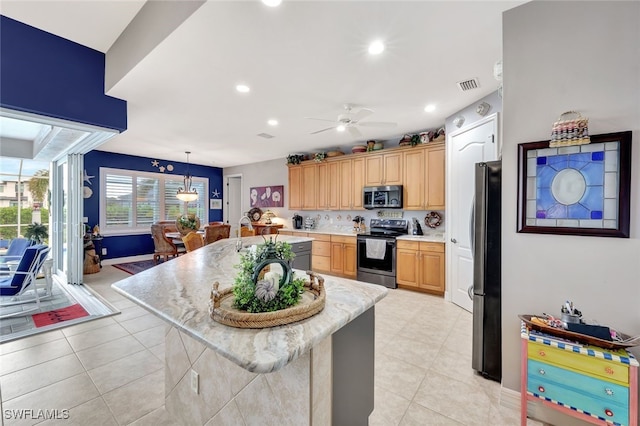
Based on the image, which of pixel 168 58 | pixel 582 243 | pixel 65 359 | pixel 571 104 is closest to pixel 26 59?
pixel 168 58

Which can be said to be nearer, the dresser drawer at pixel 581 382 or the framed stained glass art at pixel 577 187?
the dresser drawer at pixel 581 382

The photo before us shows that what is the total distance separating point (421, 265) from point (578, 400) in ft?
9.00

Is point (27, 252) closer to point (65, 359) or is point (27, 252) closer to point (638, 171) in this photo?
point (65, 359)

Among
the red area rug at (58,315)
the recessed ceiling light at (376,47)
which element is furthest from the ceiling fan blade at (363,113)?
the red area rug at (58,315)

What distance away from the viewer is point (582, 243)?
158 centimetres

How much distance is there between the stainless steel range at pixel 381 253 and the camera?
448 cm

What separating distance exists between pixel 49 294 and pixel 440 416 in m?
5.25

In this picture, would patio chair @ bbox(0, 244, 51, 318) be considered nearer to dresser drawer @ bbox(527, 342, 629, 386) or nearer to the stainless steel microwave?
the stainless steel microwave

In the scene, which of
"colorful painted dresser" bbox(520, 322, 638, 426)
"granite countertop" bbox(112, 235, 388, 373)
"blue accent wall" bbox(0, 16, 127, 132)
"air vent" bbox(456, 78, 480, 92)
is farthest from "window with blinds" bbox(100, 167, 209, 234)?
"colorful painted dresser" bbox(520, 322, 638, 426)

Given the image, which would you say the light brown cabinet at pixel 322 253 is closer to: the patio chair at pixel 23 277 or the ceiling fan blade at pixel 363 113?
the ceiling fan blade at pixel 363 113

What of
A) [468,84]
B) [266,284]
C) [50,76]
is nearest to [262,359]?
[266,284]

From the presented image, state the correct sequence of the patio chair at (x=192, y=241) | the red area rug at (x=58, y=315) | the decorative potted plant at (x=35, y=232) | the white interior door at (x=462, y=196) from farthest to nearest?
the decorative potted plant at (x=35, y=232) → the patio chair at (x=192, y=241) → the white interior door at (x=462, y=196) → the red area rug at (x=58, y=315)

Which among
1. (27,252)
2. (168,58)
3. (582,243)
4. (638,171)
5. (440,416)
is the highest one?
(168,58)

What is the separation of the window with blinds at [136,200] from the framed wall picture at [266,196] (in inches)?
73.2
